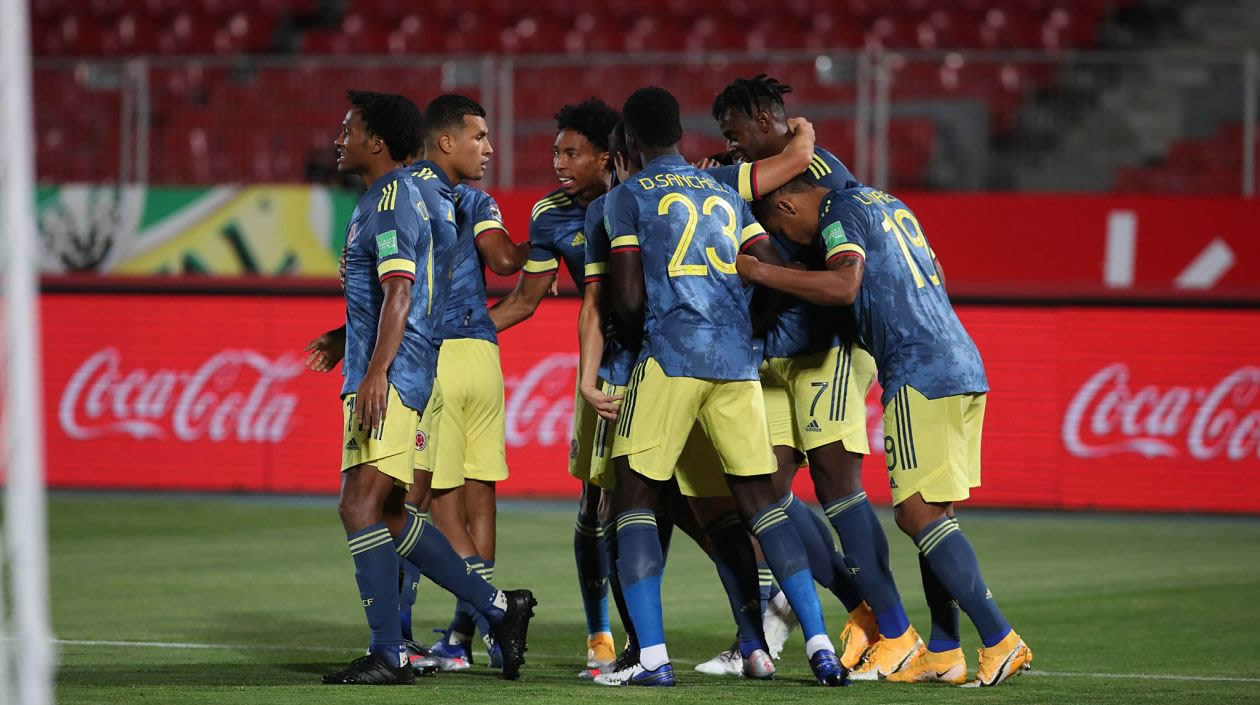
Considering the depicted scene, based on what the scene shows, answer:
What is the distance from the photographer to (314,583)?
10219 mm

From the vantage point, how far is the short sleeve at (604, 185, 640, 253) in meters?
6.79

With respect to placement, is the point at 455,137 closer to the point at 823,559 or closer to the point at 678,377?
the point at 678,377

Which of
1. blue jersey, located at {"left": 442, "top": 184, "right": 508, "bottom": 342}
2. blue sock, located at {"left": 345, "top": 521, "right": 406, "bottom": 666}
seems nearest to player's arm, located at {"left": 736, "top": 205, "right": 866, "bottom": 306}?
blue jersey, located at {"left": 442, "top": 184, "right": 508, "bottom": 342}

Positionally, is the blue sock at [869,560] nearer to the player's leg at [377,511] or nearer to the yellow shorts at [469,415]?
the yellow shorts at [469,415]

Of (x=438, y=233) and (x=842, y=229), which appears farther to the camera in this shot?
(x=438, y=233)

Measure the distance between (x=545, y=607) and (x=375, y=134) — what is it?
3.34m

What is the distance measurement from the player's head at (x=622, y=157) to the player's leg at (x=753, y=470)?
3.04 ft

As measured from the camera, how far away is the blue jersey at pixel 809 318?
7.46 m

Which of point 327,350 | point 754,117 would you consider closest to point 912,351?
point 754,117

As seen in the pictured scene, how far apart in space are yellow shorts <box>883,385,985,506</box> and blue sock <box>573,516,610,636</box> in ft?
4.50

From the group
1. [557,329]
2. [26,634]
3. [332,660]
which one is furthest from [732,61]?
[26,634]

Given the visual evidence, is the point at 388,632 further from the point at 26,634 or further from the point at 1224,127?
the point at 1224,127

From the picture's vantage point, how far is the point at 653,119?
6.91 meters

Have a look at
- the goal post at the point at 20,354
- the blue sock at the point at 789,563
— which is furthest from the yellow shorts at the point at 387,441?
the goal post at the point at 20,354
